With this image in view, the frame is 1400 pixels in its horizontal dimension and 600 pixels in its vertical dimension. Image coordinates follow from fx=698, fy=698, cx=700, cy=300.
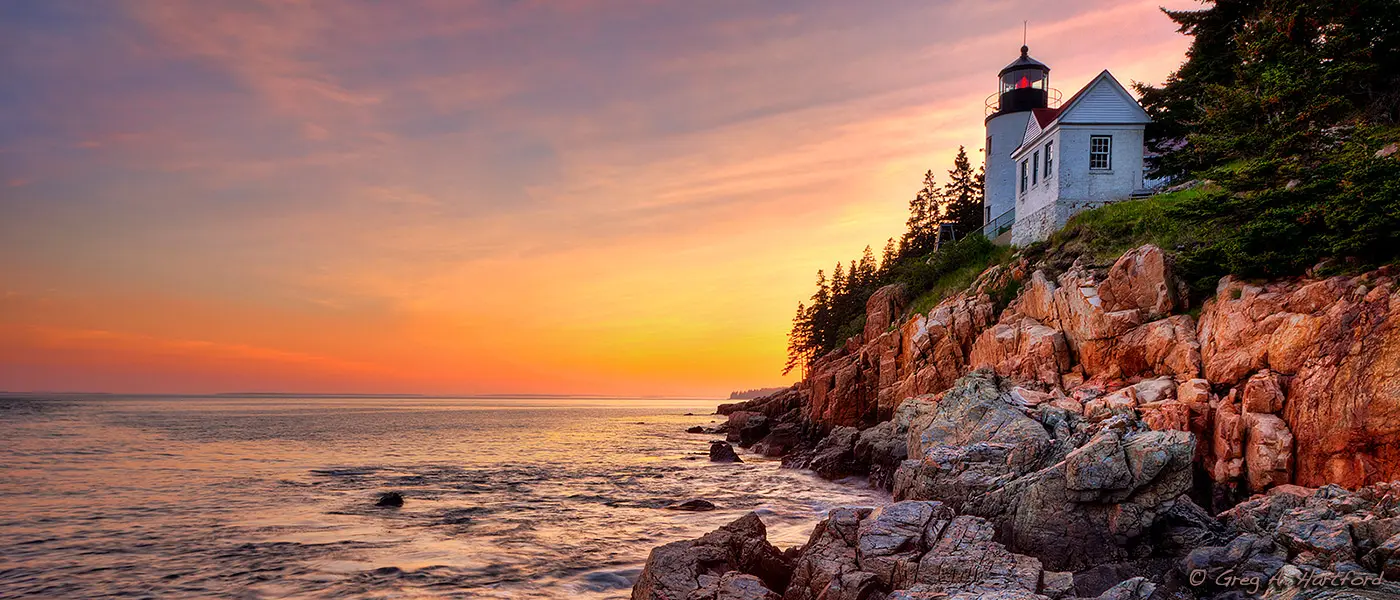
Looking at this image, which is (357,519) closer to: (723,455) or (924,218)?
(723,455)

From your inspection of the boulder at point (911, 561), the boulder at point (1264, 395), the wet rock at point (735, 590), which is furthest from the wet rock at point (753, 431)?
the wet rock at point (735, 590)

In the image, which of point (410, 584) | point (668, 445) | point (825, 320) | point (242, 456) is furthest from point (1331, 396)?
point (825, 320)

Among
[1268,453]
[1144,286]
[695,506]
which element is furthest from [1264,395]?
[695,506]

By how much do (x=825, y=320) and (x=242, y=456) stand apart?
201 feet

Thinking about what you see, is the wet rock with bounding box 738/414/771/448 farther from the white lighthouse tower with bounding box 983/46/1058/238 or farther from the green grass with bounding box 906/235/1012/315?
the white lighthouse tower with bounding box 983/46/1058/238

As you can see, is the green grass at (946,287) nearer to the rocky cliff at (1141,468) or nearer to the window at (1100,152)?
the window at (1100,152)

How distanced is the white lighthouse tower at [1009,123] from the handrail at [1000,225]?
3.47 ft

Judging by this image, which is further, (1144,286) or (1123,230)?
(1123,230)

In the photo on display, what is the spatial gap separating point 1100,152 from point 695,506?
28.7 metres

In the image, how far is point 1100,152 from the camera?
37.0 m

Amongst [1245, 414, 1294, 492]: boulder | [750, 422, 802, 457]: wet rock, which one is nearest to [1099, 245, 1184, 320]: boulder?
[1245, 414, 1294, 492]: boulder

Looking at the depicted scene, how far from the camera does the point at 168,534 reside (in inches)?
838

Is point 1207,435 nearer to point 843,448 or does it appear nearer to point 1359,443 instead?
point 1359,443

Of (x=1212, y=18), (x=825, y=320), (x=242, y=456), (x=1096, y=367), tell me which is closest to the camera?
(x=1096, y=367)
